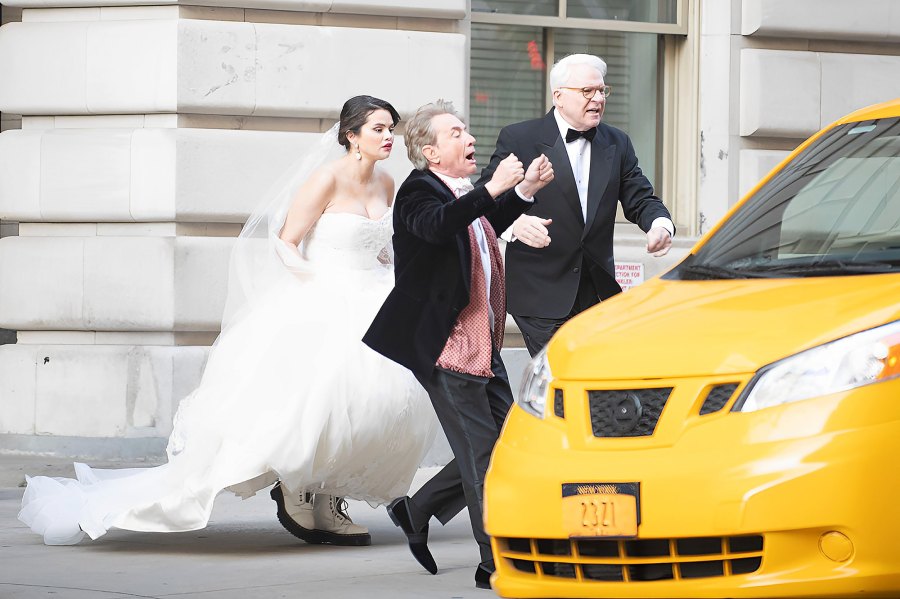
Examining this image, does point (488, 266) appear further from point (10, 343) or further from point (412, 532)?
point (10, 343)

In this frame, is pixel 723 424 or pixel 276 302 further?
pixel 276 302

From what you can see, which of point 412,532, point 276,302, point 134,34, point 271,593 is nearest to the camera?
point 271,593

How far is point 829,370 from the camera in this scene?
416cm

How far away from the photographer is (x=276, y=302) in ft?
25.0

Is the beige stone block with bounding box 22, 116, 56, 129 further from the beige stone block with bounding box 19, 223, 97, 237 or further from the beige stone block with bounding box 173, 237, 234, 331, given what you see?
the beige stone block with bounding box 173, 237, 234, 331

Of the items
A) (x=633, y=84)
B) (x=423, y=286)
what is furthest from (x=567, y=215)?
(x=633, y=84)

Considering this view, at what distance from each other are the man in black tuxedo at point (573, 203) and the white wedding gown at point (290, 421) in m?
0.79

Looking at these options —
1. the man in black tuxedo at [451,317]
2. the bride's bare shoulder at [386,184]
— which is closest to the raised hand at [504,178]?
the man in black tuxedo at [451,317]

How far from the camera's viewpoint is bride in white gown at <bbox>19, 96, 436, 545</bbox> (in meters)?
7.11

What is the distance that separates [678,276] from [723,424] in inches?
43.3

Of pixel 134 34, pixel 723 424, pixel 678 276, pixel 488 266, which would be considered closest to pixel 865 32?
pixel 134 34

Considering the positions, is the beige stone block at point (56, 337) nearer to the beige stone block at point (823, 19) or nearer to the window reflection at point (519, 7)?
the window reflection at point (519, 7)

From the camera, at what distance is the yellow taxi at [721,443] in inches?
159

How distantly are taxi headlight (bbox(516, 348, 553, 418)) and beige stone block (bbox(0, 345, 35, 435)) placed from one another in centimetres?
598
